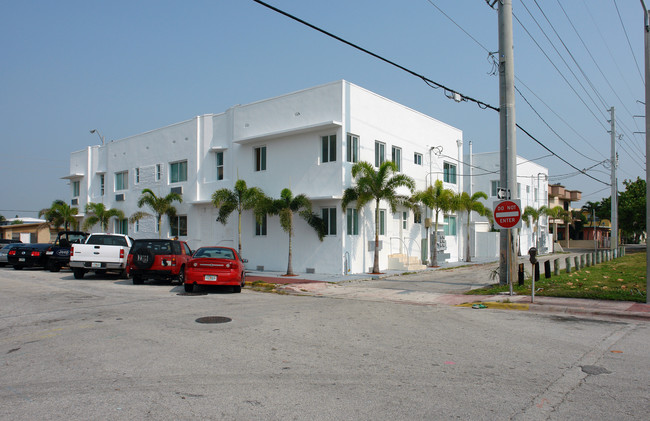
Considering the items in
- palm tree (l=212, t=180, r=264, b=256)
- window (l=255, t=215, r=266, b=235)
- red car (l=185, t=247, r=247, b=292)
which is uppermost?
palm tree (l=212, t=180, r=264, b=256)

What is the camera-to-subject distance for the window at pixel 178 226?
1136 inches

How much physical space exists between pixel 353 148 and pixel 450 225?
1145cm

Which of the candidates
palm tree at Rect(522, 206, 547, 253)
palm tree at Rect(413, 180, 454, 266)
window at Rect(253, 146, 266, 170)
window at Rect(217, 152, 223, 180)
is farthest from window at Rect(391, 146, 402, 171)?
palm tree at Rect(522, 206, 547, 253)

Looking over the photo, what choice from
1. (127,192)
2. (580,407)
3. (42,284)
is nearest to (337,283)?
(42,284)

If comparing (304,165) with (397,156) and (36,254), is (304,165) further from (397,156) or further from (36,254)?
(36,254)

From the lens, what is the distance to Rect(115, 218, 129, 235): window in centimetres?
3341

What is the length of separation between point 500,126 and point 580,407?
41.5 ft

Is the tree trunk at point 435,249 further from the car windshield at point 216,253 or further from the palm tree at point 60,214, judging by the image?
the palm tree at point 60,214

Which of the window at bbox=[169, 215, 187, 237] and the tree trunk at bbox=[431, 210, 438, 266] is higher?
the window at bbox=[169, 215, 187, 237]

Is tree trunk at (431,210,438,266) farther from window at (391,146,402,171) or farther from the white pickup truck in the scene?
the white pickup truck

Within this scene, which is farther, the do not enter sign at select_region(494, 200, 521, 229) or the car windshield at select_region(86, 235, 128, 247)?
the car windshield at select_region(86, 235, 128, 247)

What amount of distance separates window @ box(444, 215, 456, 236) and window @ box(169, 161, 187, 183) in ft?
53.0

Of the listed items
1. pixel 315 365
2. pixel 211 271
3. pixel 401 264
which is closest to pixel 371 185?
pixel 401 264

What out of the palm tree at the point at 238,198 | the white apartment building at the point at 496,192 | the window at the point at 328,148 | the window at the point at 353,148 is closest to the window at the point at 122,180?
the palm tree at the point at 238,198
